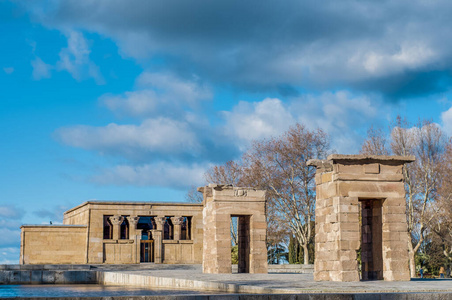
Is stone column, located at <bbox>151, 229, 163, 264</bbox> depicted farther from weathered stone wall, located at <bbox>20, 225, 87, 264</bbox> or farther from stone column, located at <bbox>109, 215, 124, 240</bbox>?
weathered stone wall, located at <bbox>20, 225, 87, 264</bbox>

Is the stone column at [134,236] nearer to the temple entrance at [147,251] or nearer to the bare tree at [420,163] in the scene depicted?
the temple entrance at [147,251]

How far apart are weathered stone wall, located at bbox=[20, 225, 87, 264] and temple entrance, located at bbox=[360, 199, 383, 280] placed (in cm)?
2964

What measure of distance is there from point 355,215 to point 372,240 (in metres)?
2.19

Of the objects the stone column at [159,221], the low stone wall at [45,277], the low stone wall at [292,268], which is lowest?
the low stone wall at [292,268]

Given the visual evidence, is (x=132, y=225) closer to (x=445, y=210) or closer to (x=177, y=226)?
(x=177, y=226)

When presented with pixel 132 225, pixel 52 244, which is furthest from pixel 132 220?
pixel 52 244

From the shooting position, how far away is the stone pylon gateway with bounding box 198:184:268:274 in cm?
2556

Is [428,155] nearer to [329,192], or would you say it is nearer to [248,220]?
[248,220]

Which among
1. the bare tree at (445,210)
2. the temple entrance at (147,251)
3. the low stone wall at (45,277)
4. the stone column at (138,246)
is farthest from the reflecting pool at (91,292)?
the temple entrance at (147,251)

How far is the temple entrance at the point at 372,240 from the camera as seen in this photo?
1933 cm

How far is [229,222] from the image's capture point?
1020 inches

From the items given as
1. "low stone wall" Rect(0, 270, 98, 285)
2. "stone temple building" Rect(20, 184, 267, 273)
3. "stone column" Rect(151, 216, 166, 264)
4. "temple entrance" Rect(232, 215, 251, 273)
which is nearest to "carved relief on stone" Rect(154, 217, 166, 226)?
"stone temple building" Rect(20, 184, 267, 273)

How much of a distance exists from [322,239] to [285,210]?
25056 millimetres

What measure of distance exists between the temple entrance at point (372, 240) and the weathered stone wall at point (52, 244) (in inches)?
1167
